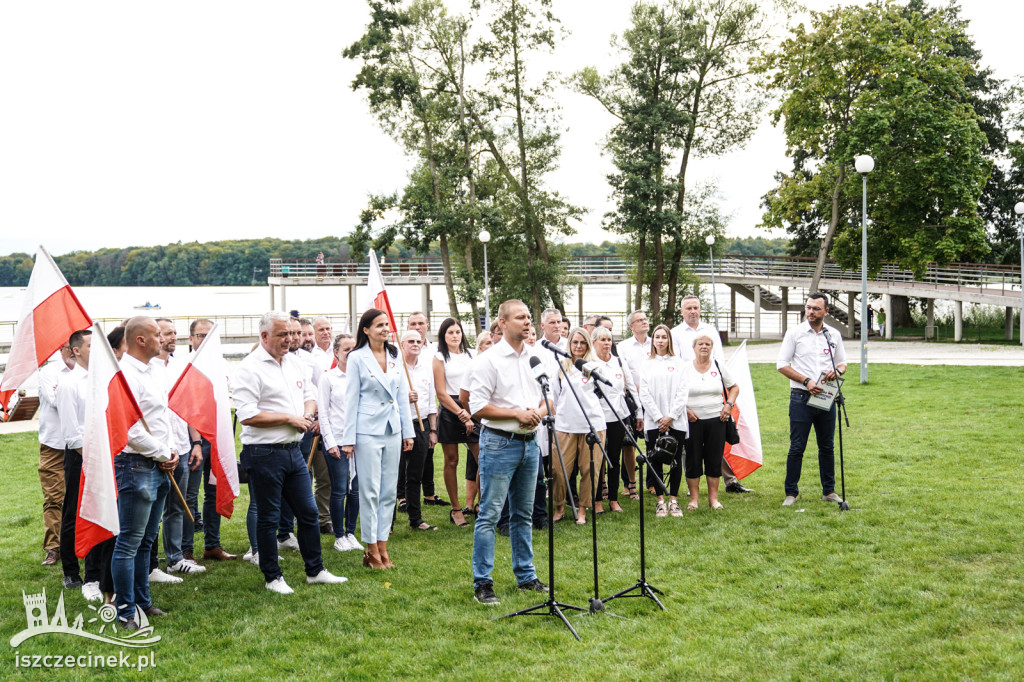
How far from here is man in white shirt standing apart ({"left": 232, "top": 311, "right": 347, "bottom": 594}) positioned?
586 centimetres

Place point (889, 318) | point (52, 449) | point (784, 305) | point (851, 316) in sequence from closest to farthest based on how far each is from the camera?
point (52, 449) → point (889, 318) → point (851, 316) → point (784, 305)

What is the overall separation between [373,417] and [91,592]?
2.31 meters

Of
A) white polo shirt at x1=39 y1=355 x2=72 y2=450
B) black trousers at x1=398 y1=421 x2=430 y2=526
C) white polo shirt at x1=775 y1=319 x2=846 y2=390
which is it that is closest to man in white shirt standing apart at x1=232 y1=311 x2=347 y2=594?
white polo shirt at x1=39 y1=355 x2=72 y2=450

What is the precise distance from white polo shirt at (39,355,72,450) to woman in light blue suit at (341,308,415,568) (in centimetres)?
219

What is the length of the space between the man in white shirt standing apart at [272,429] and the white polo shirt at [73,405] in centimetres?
129

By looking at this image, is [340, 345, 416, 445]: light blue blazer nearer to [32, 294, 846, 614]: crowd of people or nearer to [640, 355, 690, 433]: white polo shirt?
[32, 294, 846, 614]: crowd of people

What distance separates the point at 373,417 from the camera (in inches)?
258

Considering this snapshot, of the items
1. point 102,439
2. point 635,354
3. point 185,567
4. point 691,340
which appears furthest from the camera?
point 691,340

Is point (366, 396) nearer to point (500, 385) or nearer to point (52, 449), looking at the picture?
point (500, 385)

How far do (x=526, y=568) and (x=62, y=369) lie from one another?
12.6ft

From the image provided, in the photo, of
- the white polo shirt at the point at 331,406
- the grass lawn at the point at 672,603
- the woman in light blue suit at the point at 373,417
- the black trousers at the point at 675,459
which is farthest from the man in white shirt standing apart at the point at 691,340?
the woman in light blue suit at the point at 373,417

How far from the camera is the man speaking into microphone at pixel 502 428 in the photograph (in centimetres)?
577

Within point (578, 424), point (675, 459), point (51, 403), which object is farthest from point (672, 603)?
point (51, 403)

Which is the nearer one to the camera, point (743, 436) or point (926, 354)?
point (743, 436)
